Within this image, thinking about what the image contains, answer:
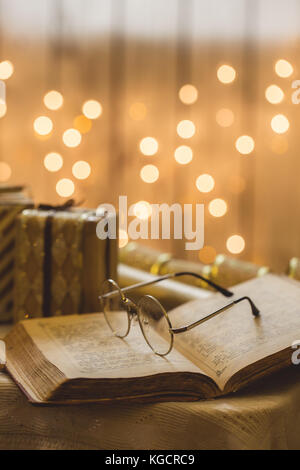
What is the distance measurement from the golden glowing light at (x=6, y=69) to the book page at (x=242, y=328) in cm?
120

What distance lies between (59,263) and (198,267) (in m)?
0.35

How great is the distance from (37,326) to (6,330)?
179 millimetres

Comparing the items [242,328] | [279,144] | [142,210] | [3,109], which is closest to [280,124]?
[279,144]

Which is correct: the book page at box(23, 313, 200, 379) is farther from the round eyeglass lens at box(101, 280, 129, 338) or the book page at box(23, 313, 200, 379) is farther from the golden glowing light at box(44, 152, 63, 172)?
the golden glowing light at box(44, 152, 63, 172)

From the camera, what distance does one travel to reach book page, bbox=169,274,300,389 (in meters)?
0.71

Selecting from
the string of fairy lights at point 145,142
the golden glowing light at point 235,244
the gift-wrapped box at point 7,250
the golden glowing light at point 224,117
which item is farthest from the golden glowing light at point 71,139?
the gift-wrapped box at point 7,250

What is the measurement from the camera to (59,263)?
39.9 inches

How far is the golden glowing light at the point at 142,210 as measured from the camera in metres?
1.86

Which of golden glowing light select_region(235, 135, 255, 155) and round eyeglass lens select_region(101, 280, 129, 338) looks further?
golden glowing light select_region(235, 135, 255, 155)

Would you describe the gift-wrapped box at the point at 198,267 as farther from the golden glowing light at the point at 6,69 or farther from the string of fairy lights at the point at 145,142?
the golden glowing light at the point at 6,69

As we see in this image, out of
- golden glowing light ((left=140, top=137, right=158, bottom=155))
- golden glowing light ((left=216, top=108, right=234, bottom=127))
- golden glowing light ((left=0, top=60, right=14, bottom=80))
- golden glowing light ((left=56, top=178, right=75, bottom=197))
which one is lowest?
golden glowing light ((left=56, top=178, right=75, bottom=197))

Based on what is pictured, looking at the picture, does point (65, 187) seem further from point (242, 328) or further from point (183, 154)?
point (242, 328)

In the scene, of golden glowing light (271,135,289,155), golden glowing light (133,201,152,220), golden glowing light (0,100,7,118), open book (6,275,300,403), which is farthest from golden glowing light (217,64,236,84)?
open book (6,275,300,403)

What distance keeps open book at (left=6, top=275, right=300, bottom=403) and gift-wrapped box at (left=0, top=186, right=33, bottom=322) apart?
0.20m
